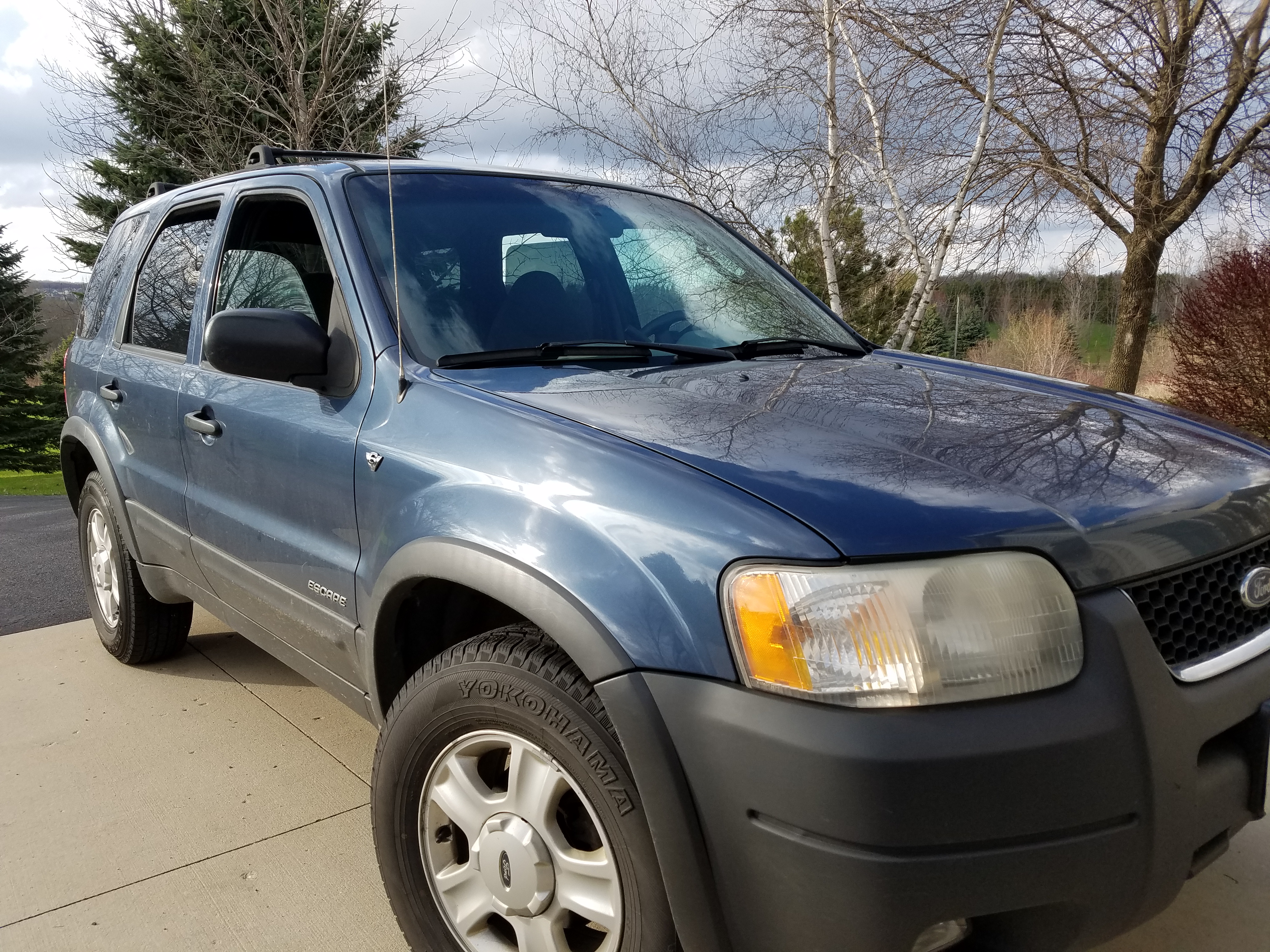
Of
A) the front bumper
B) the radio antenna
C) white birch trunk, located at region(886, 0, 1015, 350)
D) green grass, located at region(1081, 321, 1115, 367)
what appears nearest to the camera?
the front bumper

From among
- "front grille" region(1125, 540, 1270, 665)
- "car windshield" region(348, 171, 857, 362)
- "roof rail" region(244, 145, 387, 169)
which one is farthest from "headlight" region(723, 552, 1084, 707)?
"roof rail" region(244, 145, 387, 169)

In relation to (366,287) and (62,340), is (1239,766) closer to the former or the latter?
(366,287)

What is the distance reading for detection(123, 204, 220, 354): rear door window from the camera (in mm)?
3381

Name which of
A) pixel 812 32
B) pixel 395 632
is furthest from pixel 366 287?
pixel 812 32

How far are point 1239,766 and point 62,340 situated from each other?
41.1 metres

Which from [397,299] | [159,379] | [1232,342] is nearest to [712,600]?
[397,299]

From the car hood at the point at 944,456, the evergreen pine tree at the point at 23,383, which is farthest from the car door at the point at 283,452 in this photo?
the evergreen pine tree at the point at 23,383

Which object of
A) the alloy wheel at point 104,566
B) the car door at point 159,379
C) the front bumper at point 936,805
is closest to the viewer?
the front bumper at point 936,805

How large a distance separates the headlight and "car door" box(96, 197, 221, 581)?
2.37 m

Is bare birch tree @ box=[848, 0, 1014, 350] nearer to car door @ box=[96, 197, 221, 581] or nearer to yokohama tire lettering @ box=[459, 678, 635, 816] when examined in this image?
car door @ box=[96, 197, 221, 581]

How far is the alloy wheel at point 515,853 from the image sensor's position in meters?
1.82

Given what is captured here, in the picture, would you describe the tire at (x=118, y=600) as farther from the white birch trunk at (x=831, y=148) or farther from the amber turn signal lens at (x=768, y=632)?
the white birch trunk at (x=831, y=148)

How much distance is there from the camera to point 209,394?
3.03 metres

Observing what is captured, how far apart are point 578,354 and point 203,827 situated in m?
1.80
